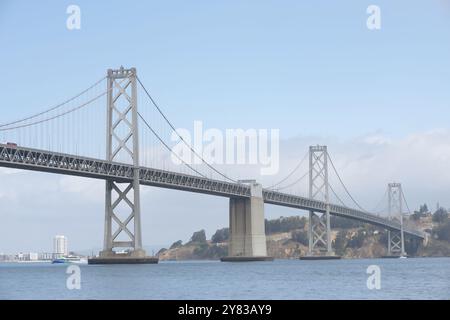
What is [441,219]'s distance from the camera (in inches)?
6668

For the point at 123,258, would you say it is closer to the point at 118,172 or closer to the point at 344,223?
the point at 118,172

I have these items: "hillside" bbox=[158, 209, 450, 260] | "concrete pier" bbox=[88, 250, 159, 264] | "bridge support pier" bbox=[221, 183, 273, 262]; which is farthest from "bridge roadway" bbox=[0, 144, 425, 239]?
"hillside" bbox=[158, 209, 450, 260]

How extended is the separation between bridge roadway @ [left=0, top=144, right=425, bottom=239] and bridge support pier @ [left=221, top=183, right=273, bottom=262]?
1.04m

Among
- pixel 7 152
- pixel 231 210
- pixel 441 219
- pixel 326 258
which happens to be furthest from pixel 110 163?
pixel 441 219

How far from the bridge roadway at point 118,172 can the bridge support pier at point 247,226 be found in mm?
1037

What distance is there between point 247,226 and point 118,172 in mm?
20382

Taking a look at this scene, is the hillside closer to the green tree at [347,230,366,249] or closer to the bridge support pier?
the green tree at [347,230,366,249]

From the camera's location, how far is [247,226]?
267ft

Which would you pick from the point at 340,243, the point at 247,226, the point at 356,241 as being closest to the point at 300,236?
the point at 340,243

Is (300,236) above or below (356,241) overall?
above

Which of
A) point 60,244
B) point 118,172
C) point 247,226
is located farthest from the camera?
point 60,244

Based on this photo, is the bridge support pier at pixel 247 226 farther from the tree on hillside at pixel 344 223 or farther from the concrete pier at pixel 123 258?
the tree on hillside at pixel 344 223

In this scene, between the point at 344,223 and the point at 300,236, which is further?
the point at 344,223
